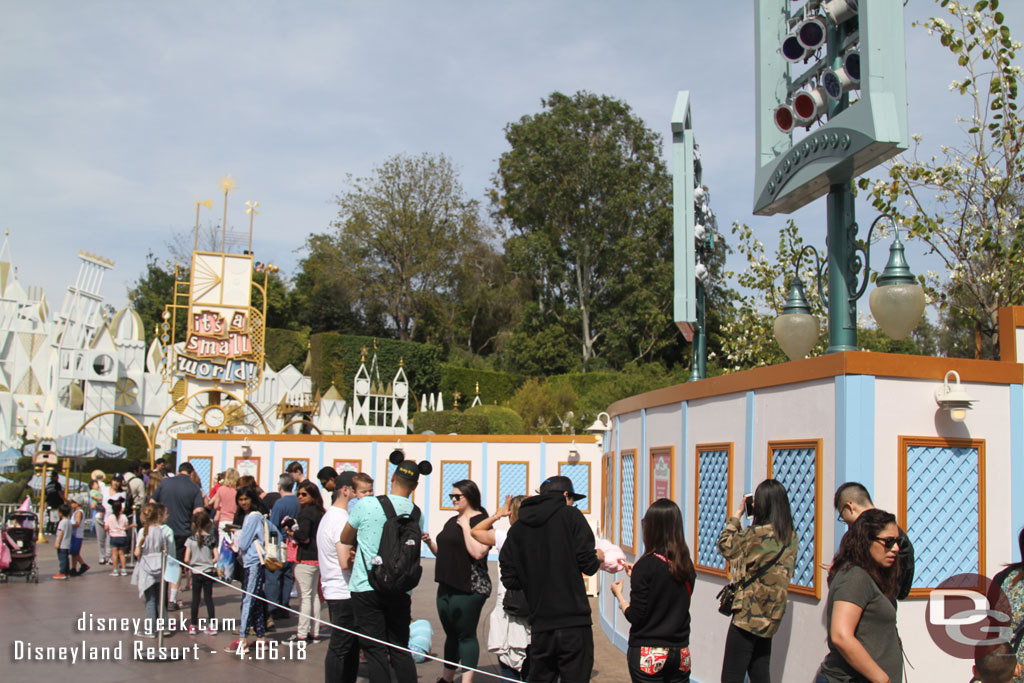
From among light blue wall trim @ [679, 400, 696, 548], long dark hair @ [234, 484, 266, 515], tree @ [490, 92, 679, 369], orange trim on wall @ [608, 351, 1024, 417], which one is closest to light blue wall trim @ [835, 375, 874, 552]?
orange trim on wall @ [608, 351, 1024, 417]

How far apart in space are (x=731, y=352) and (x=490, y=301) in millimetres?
25085

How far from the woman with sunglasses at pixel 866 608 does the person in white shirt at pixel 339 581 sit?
12.2 feet

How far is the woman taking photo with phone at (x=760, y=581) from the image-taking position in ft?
17.0

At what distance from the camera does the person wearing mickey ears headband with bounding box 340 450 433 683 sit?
6.02 m

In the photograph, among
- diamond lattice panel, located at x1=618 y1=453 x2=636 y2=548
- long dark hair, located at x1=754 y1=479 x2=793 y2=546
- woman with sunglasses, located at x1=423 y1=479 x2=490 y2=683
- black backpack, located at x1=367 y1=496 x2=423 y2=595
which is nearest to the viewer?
long dark hair, located at x1=754 y1=479 x2=793 y2=546

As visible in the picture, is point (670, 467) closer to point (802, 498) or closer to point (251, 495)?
point (802, 498)

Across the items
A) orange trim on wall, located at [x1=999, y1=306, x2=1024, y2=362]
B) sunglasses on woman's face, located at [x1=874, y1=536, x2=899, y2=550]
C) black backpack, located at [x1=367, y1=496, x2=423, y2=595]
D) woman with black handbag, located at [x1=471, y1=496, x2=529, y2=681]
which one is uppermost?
orange trim on wall, located at [x1=999, y1=306, x2=1024, y2=362]

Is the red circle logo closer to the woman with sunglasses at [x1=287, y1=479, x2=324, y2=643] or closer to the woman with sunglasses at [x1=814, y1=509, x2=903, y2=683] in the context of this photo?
the woman with sunglasses at [x1=814, y1=509, x2=903, y2=683]

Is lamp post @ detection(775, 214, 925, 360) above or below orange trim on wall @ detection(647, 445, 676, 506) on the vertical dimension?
above

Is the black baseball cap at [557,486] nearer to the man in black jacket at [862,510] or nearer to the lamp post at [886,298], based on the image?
the man in black jacket at [862,510]

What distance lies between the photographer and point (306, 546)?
9141mm

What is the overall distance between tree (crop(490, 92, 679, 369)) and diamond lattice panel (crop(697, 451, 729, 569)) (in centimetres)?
3095

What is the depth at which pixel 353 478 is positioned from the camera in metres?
7.30

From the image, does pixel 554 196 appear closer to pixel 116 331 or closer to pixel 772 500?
pixel 116 331
